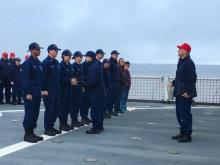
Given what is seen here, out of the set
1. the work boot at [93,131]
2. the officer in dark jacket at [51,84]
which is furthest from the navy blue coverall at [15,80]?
the officer in dark jacket at [51,84]

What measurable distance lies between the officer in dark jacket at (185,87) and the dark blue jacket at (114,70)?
13.3 ft

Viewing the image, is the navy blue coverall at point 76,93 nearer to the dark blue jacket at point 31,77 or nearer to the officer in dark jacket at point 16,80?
the dark blue jacket at point 31,77

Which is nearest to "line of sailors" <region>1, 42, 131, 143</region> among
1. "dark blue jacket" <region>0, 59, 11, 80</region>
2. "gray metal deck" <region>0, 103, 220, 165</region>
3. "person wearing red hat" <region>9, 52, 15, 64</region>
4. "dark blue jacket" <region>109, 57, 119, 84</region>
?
"gray metal deck" <region>0, 103, 220, 165</region>

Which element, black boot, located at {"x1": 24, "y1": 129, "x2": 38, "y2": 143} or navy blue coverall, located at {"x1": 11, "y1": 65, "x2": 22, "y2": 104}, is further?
navy blue coverall, located at {"x1": 11, "y1": 65, "x2": 22, "y2": 104}

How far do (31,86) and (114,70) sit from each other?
4.90m

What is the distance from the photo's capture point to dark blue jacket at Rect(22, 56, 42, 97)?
905 cm

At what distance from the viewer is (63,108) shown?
35.7ft

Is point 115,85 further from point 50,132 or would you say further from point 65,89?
point 50,132

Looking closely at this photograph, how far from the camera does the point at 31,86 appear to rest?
9125 mm

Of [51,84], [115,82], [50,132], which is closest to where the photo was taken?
[51,84]

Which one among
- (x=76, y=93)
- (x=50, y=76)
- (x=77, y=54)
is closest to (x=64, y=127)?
(x=76, y=93)

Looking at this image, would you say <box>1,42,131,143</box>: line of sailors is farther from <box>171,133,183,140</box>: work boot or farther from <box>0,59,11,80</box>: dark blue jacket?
<box>0,59,11,80</box>: dark blue jacket

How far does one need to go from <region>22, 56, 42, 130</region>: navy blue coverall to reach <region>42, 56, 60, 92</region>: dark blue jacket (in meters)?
0.47

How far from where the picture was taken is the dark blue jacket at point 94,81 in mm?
10438
